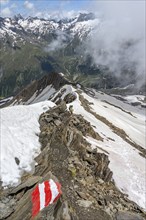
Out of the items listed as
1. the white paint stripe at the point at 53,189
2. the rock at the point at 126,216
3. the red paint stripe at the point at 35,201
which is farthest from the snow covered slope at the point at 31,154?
the rock at the point at 126,216

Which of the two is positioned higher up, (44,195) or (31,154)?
(44,195)

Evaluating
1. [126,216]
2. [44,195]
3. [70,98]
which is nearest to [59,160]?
[126,216]

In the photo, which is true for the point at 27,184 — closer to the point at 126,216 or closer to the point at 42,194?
the point at 42,194

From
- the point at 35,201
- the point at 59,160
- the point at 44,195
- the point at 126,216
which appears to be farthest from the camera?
the point at 59,160

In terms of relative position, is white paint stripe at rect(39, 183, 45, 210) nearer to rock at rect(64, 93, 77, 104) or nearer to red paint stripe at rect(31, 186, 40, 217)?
red paint stripe at rect(31, 186, 40, 217)

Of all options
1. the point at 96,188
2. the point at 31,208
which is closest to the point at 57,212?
the point at 31,208

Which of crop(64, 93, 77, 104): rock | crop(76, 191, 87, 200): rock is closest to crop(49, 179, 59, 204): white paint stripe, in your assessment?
crop(76, 191, 87, 200): rock

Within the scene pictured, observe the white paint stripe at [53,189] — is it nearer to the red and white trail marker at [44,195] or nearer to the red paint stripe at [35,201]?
the red and white trail marker at [44,195]
